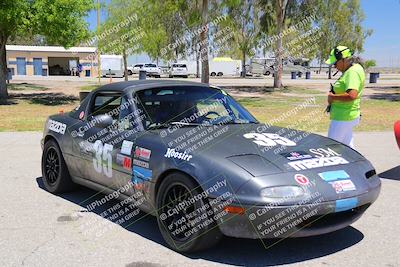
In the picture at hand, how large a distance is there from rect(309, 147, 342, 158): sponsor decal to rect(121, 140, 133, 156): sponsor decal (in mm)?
1676

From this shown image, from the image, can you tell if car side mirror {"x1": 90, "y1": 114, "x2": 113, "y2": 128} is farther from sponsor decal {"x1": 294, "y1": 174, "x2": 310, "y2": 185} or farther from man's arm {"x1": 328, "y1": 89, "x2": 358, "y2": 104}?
man's arm {"x1": 328, "y1": 89, "x2": 358, "y2": 104}

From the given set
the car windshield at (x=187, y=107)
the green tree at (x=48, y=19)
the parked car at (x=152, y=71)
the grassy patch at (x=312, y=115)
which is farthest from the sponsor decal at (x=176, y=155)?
the parked car at (x=152, y=71)

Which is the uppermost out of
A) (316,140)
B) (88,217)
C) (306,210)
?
(316,140)

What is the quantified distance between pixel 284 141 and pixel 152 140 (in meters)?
1.22

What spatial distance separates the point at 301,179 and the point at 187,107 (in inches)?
69.9

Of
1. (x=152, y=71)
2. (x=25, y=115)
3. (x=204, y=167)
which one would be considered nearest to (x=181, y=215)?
(x=204, y=167)

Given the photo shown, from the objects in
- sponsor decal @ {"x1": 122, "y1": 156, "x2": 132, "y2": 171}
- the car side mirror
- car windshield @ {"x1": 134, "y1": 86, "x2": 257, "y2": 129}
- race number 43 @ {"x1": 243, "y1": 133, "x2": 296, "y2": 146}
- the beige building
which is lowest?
sponsor decal @ {"x1": 122, "y1": 156, "x2": 132, "y2": 171}

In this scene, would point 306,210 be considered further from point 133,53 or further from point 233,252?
point 133,53

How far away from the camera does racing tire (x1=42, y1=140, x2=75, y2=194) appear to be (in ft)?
19.1

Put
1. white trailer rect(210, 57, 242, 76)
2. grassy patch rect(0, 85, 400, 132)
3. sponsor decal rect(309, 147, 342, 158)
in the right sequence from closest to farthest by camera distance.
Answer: sponsor decal rect(309, 147, 342, 158) < grassy patch rect(0, 85, 400, 132) < white trailer rect(210, 57, 242, 76)

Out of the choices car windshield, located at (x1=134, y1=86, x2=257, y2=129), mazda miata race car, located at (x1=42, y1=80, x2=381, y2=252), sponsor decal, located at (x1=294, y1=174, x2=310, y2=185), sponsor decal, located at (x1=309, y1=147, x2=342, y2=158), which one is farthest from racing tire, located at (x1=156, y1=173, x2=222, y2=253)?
sponsor decal, located at (x1=309, y1=147, x2=342, y2=158)

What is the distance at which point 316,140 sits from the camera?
4.77m

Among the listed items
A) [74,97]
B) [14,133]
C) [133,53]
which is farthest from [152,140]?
[133,53]

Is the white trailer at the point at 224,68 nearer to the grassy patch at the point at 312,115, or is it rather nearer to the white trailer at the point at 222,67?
the white trailer at the point at 222,67
